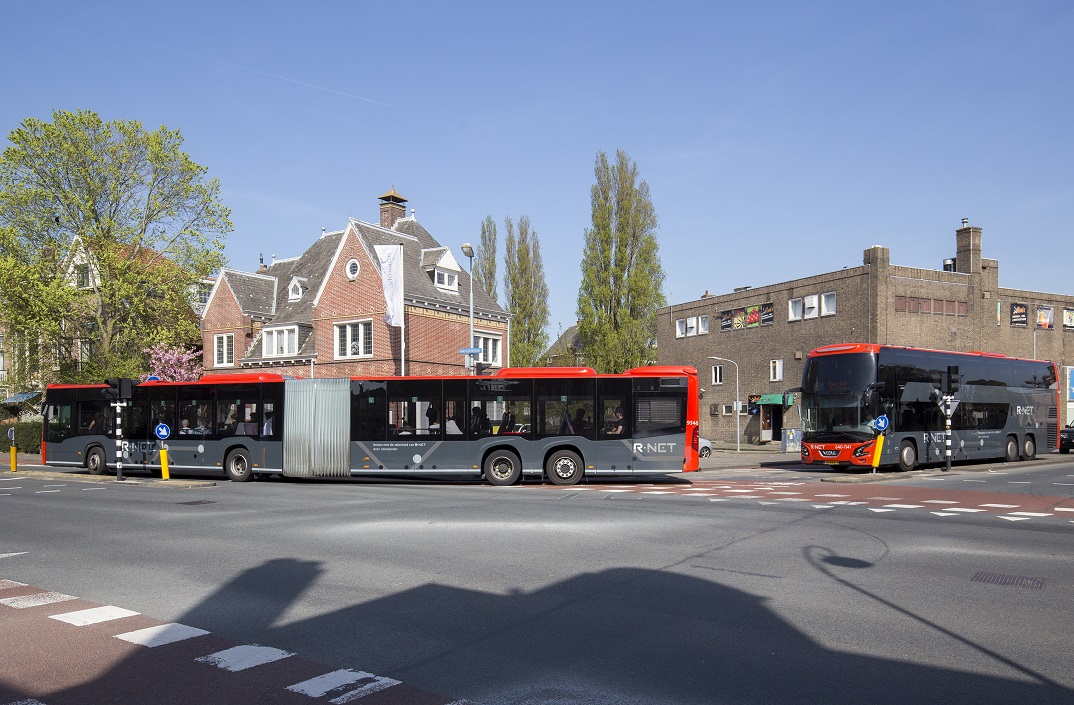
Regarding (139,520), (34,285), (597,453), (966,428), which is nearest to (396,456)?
(597,453)

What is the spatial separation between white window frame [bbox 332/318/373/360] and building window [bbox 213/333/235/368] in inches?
333

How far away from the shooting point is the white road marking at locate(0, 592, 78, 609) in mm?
7909

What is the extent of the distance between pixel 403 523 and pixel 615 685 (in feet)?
28.3

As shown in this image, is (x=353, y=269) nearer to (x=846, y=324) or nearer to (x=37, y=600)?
(x=846, y=324)

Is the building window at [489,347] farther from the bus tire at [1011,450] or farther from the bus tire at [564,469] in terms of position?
the bus tire at [1011,450]

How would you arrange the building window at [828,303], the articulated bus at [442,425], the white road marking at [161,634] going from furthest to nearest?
the building window at [828,303]
the articulated bus at [442,425]
the white road marking at [161,634]

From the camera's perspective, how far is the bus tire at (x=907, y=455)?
1046 inches

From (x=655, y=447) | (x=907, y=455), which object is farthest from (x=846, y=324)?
(x=655, y=447)

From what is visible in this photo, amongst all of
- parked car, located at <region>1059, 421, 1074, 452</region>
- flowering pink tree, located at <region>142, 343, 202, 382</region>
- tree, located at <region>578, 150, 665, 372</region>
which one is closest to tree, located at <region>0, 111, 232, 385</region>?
flowering pink tree, located at <region>142, 343, 202, 382</region>

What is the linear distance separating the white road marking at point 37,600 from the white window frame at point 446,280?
123 feet

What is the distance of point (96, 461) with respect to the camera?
2658 cm

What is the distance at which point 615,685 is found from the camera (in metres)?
5.44

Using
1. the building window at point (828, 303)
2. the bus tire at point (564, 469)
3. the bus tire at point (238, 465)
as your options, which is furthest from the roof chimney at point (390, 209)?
the bus tire at point (564, 469)

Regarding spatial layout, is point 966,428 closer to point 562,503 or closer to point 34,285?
point 562,503
